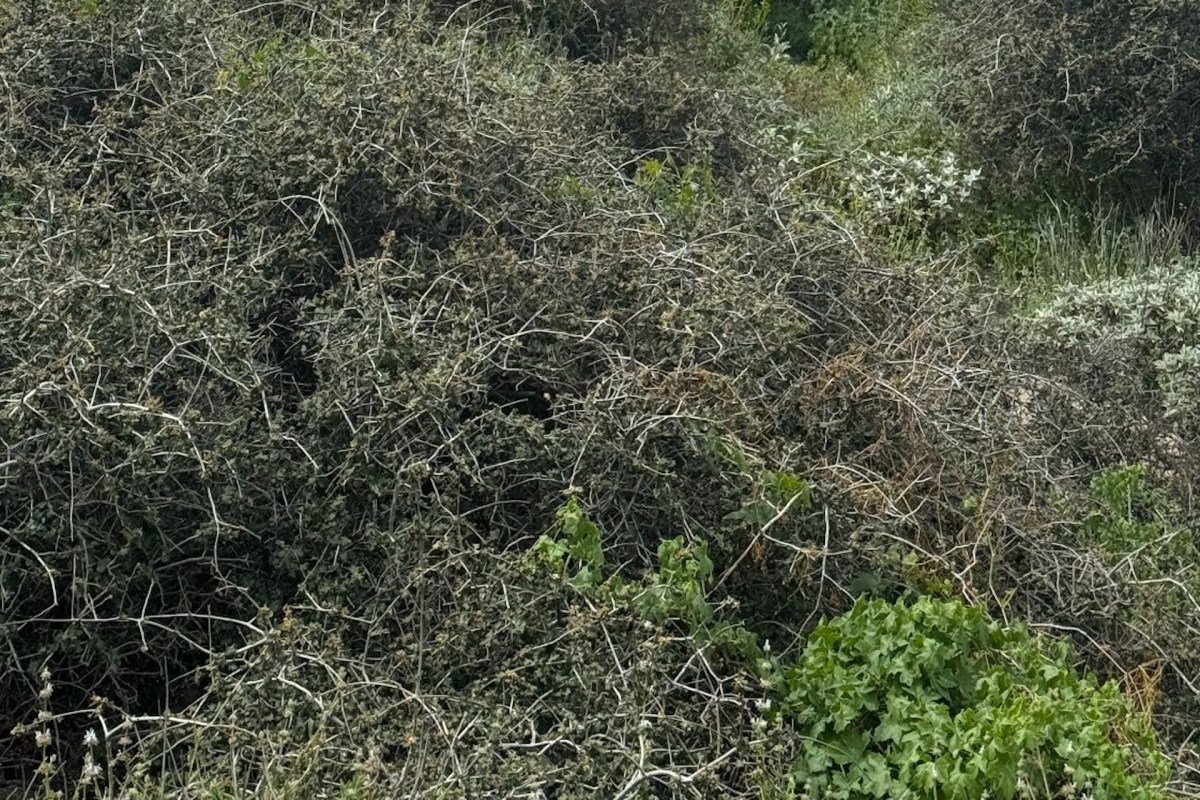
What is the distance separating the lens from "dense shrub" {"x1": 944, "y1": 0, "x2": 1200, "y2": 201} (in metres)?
7.06

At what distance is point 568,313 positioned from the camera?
4176 millimetres

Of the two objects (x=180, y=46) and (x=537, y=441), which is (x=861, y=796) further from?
(x=180, y=46)

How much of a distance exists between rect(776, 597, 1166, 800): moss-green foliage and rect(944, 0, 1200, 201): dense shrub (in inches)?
170

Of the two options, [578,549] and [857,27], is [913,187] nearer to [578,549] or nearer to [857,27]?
[857,27]

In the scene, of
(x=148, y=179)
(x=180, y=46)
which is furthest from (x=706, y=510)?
(x=180, y=46)

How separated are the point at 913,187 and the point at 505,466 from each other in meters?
4.13

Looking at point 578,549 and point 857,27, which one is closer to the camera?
point 578,549

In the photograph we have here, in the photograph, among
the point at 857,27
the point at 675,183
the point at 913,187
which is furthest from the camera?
the point at 857,27

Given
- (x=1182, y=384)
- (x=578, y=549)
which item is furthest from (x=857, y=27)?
(x=578, y=549)

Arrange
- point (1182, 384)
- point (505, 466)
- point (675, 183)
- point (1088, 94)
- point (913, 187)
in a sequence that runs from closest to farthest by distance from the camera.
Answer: point (505, 466) < point (1182, 384) < point (675, 183) < point (1088, 94) < point (913, 187)

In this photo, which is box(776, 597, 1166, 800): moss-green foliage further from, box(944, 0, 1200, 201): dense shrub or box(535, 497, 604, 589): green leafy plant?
box(944, 0, 1200, 201): dense shrub

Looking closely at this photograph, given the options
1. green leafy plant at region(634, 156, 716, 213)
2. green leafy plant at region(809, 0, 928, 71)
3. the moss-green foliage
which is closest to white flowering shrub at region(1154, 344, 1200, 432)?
green leafy plant at region(634, 156, 716, 213)

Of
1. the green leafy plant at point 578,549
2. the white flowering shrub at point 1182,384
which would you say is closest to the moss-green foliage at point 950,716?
the green leafy plant at point 578,549

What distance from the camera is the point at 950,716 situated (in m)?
3.35
